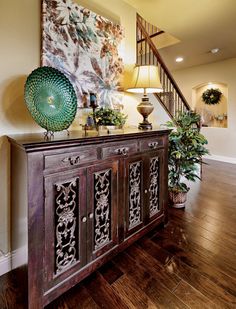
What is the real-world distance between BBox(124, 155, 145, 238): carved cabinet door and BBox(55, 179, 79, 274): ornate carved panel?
0.50 metres

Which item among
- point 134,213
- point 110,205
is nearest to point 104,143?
point 110,205

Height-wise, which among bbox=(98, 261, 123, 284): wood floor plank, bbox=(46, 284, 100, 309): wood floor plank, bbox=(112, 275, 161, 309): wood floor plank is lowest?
bbox=(46, 284, 100, 309): wood floor plank

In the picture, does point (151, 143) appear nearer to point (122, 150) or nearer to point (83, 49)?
point (122, 150)

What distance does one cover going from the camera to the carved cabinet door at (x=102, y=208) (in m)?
1.45

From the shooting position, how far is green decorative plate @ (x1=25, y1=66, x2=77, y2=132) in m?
1.33

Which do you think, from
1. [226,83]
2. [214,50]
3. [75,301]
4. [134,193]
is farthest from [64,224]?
[226,83]

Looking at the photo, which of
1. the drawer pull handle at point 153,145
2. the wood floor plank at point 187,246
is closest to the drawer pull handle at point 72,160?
the drawer pull handle at point 153,145

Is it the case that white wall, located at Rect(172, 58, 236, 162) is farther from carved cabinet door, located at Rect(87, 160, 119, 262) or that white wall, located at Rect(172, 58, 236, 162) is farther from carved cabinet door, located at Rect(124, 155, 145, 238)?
carved cabinet door, located at Rect(87, 160, 119, 262)

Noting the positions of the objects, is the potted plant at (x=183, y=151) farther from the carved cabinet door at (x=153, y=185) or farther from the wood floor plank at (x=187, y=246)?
the carved cabinet door at (x=153, y=185)

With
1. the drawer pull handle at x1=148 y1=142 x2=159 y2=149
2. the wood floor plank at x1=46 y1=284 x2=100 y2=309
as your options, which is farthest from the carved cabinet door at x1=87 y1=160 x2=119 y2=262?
the drawer pull handle at x1=148 y1=142 x2=159 y2=149

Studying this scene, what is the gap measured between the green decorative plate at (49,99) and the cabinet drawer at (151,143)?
683 mm

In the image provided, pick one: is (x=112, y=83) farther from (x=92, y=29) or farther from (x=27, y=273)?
(x=27, y=273)

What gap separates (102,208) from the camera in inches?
61.0

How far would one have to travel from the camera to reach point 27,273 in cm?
117
